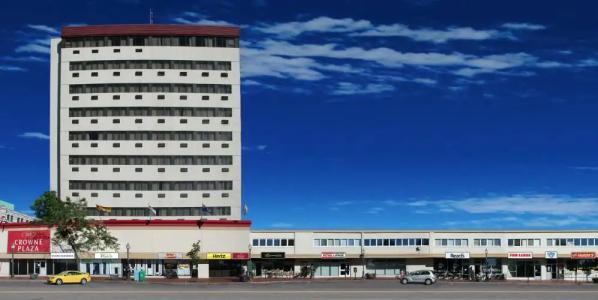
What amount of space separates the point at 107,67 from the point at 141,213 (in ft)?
79.7

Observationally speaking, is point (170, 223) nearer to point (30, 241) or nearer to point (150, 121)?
point (30, 241)

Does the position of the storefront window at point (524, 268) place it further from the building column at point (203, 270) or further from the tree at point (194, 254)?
the tree at point (194, 254)

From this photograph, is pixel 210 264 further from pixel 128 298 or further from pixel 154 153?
pixel 128 298

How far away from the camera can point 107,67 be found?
130m

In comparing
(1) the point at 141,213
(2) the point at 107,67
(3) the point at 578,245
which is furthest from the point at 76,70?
(3) the point at 578,245

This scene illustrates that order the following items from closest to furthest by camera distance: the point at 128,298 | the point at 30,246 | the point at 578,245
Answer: the point at 128,298, the point at 30,246, the point at 578,245

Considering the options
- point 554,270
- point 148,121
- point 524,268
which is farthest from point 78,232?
point 554,270

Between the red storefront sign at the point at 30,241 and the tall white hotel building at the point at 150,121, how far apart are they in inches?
1056

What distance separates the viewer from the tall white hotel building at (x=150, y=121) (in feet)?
421

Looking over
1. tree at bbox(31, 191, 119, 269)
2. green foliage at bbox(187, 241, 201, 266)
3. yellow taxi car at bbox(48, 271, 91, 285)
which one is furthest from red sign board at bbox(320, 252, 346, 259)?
yellow taxi car at bbox(48, 271, 91, 285)

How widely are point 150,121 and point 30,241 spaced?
115 feet

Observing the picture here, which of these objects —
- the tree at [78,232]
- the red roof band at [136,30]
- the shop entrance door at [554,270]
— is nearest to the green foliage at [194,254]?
the tree at [78,232]

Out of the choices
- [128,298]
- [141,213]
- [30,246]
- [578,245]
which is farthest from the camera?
[141,213]

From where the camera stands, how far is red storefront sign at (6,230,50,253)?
99750 mm
